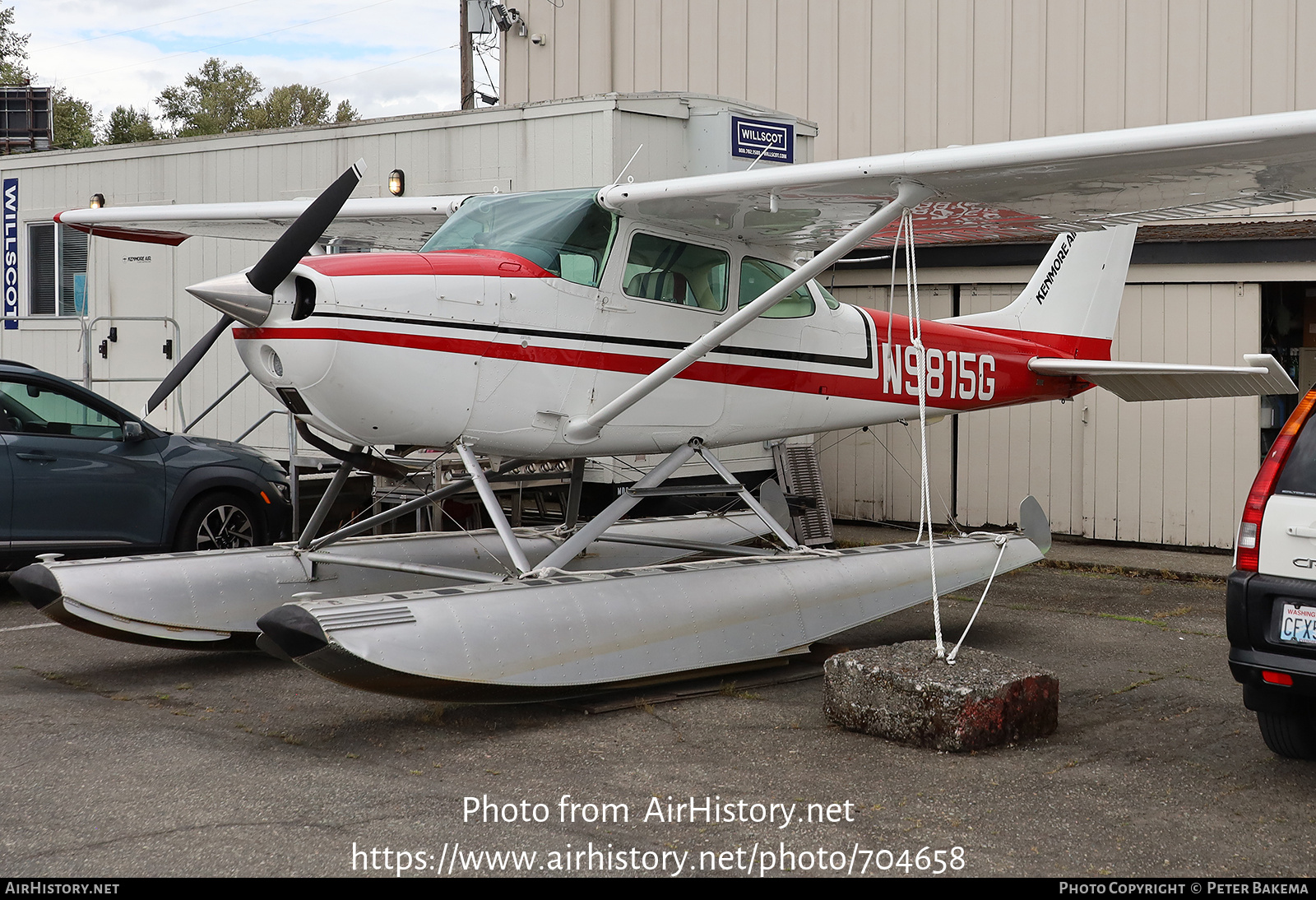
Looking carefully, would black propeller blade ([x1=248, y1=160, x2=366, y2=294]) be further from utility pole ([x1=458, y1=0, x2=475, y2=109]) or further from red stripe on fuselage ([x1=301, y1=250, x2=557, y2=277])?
utility pole ([x1=458, y1=0, x2=475, y2=109])

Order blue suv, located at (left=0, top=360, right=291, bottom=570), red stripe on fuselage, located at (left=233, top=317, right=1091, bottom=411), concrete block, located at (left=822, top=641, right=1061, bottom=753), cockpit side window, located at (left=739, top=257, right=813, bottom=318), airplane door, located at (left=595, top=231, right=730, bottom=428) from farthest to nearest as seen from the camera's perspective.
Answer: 1. blue suv, located at (left=0, top=360, right=291, bottom=570)
2. cockpit side window, located at (left=739, top=257, right=813, bottom=318)
3. airplane door, located at (left=595, top=231, right=730, bottom=428)
4. red stripe on fuselage, located at (left=233, top=317, right=1091, bottom=411)
5. concrete block, located at (left=822, top=641, right=1061, bottom=753)

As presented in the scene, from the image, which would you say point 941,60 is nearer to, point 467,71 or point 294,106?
point 467,71

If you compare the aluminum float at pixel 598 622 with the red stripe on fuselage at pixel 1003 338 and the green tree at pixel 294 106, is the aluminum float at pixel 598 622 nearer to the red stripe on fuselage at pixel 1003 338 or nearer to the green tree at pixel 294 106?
the red stripe on fuselage at pixel 1003 338

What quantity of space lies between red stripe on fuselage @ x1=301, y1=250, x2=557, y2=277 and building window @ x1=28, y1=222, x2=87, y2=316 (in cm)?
863

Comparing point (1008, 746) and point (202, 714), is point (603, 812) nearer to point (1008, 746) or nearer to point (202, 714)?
point (1008, 746)

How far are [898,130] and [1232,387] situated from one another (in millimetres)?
6272

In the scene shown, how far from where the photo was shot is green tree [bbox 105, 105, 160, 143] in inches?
2341

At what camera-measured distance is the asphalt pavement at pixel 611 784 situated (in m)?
3.84

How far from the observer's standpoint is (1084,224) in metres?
7.36

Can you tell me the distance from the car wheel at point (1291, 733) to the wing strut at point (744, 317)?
293 cm

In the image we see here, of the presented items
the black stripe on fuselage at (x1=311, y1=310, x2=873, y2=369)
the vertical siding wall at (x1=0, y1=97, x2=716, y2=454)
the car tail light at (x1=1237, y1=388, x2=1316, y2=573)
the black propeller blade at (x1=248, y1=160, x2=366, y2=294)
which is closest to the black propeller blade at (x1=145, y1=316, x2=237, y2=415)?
the black propeller blade at (x1=248, y1=160, x2=366, y2=294)

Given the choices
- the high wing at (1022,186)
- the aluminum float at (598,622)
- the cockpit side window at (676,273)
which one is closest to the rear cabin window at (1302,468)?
the high wing at (1022,186)

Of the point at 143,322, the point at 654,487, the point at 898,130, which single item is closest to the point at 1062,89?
the point at 898,130

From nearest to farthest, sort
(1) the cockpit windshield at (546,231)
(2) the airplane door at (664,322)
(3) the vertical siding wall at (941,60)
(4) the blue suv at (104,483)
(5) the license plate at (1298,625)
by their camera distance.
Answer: (5) the license plate at (1298,625)
(1) the cockpit windshield at (546,231)
(2) the airplane door at (664,322)
(4) the blue suv at (104,483)
(3) the vertical siding wall at (941,60)
